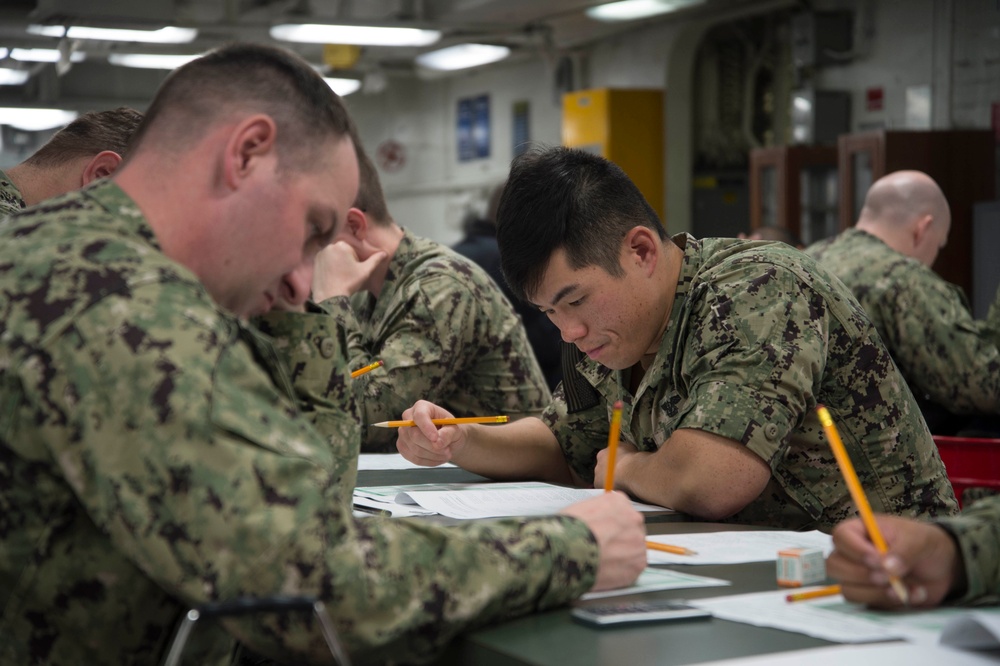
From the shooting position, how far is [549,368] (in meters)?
4.70

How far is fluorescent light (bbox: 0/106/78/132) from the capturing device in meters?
11.1

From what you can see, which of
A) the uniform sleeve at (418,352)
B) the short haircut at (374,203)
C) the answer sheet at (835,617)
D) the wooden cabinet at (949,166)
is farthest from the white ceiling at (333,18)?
the answer sheet at (835,617)

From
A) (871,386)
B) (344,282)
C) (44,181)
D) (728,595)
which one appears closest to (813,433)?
(871,386)

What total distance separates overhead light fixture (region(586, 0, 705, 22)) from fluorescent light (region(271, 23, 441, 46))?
1.24 meters

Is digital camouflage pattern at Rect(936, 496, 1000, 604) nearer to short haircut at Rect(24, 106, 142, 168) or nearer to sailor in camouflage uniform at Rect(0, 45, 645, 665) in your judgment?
sailor in camouflage uniform at Rect(0, 45, 645, 665)

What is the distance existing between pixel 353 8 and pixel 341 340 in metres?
7.58

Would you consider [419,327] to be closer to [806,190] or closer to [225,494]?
[225,494]

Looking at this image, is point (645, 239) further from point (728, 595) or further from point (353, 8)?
point (353, 8)

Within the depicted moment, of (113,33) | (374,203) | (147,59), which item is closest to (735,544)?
(374,203)

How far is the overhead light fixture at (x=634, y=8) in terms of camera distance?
302 inches

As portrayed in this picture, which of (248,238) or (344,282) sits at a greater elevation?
(248,238)

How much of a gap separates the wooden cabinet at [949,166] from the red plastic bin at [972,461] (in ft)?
7.31

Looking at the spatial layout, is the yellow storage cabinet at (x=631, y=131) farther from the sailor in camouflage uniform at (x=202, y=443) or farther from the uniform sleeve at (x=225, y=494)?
the uniform sleeve at (x=225, y=494)

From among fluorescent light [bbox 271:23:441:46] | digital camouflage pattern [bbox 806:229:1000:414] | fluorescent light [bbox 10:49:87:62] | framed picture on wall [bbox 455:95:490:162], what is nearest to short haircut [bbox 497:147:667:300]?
digital camouflage pattern [bbox 806:229:1000:414]
